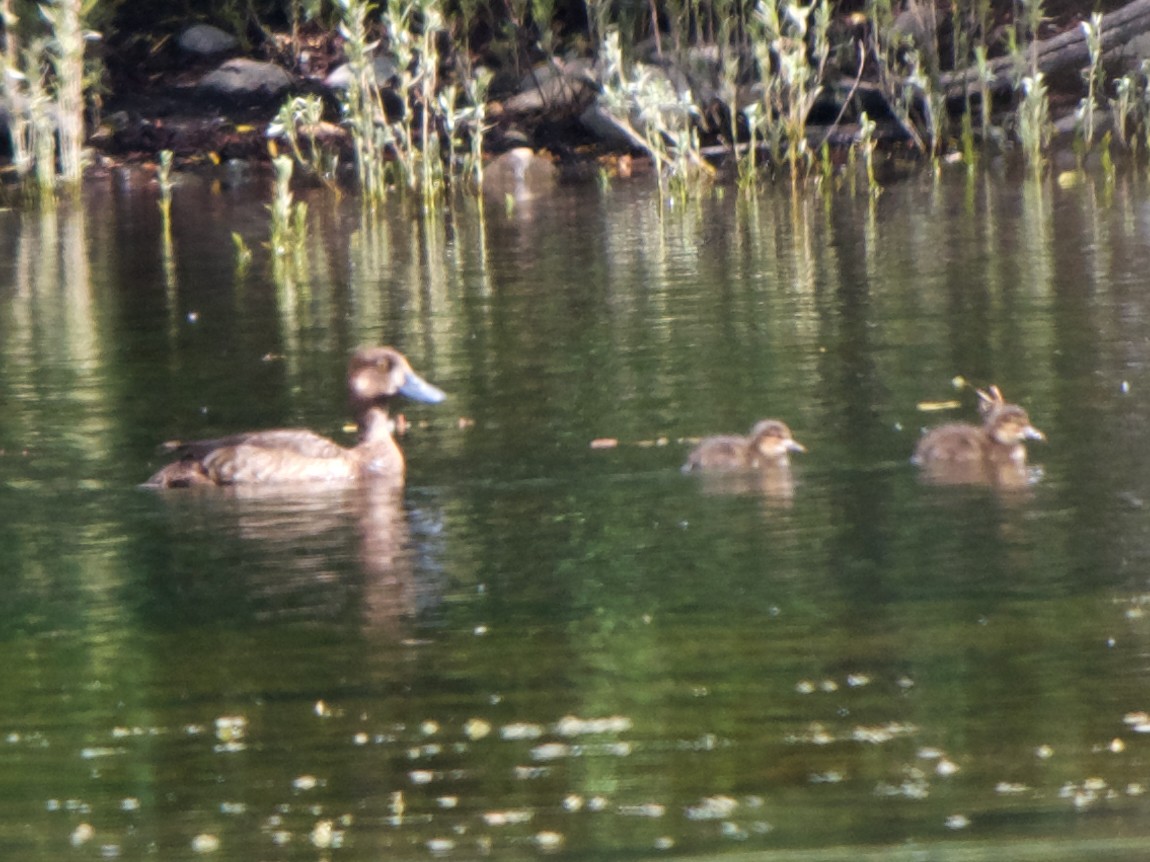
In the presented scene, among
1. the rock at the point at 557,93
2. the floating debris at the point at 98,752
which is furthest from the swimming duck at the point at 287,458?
the rock at the point at 557,93

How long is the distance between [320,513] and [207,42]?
23.1 meters

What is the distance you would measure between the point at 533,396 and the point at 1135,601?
184 inches

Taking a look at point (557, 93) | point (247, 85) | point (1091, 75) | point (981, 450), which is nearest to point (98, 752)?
point (981, 450)

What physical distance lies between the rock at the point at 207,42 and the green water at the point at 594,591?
16.8 m

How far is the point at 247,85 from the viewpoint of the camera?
2994 cm

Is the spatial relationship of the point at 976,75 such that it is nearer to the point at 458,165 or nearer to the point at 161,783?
the point at 458,165

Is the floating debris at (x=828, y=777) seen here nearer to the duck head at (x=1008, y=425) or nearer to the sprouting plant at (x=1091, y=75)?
the duck head at (x=1008, y=425)

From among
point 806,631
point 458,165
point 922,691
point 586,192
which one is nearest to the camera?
point 922,691

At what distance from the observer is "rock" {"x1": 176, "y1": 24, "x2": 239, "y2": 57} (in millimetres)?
31406

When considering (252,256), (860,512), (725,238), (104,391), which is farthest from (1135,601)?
(252,256)

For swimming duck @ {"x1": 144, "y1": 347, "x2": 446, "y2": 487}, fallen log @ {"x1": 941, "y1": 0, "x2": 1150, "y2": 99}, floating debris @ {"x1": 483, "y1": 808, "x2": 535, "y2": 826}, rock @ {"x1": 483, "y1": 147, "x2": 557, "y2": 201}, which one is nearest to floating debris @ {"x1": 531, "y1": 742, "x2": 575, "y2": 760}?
floating debris @ {"x1": 483, "y1": 808, "x2": 535, "y2": 826}

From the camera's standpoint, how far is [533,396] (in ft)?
36.7

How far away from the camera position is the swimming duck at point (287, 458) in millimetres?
9625

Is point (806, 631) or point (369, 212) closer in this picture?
point (806, 631)
